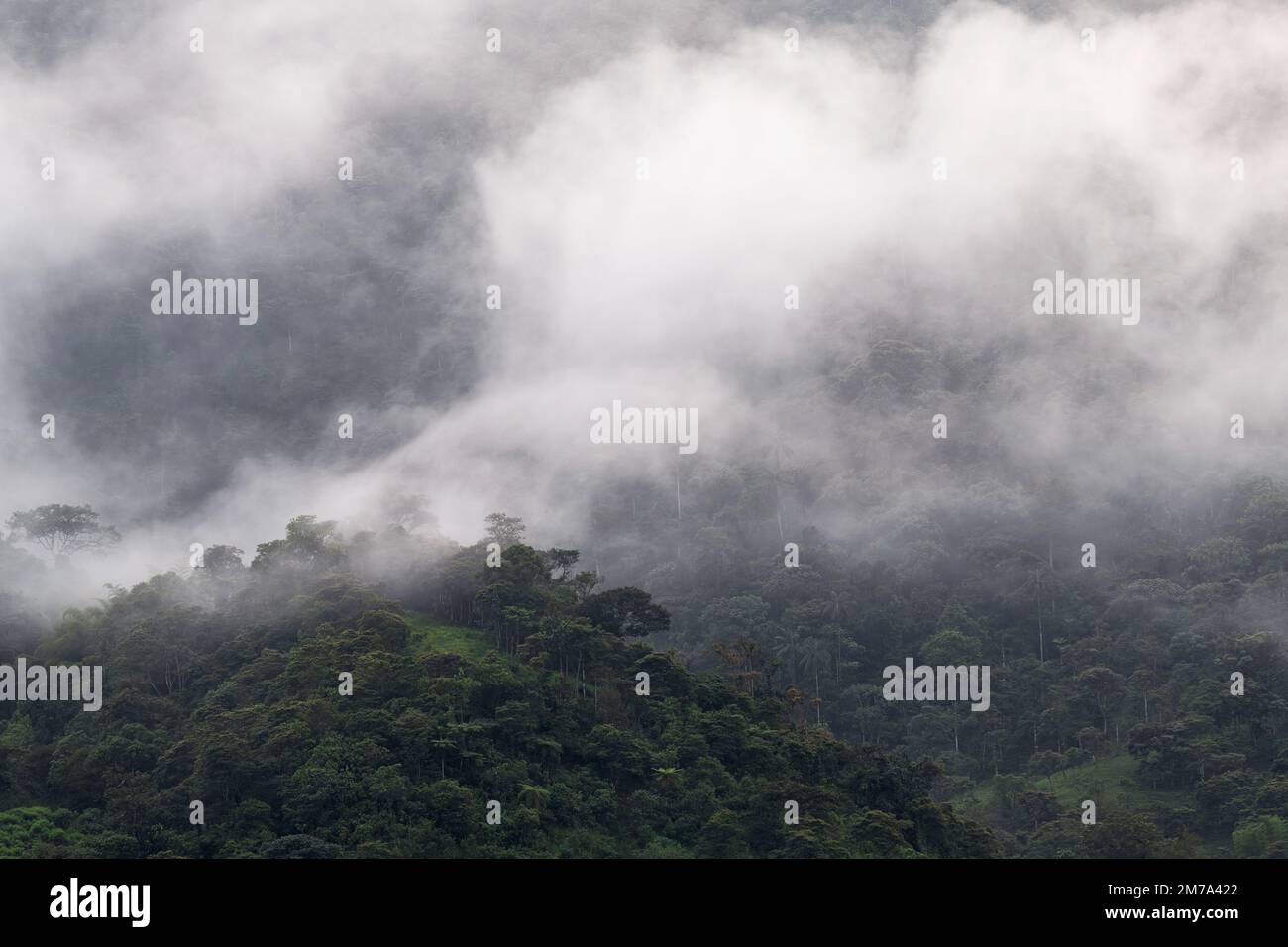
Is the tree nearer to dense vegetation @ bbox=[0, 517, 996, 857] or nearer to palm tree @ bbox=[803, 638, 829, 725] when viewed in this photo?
dense vegetation @ bbox=[0, 517, 996, 857]

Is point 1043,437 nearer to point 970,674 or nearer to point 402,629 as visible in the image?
point 970,674

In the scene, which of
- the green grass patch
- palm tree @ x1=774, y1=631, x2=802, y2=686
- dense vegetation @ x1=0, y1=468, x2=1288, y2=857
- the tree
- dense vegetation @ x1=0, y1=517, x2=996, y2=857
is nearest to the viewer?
dense vegetation @ x1=0, y1=517, x2=996, y2=857

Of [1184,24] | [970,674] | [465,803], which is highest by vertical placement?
[1184,24]

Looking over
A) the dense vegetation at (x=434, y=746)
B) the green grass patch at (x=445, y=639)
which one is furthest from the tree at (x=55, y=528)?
the green grass patch at (x=445, y=639)

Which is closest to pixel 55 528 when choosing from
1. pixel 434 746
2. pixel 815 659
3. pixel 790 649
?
pixel 434 746

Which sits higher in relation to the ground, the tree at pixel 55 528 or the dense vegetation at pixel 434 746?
the tree at pixel 55 528

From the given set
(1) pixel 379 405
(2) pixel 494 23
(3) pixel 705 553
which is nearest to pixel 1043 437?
(3) pixel 705 553

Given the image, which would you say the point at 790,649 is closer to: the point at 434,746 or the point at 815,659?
the point at 815,659

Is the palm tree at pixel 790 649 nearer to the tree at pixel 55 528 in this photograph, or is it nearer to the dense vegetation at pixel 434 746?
the dense vegetation at pixel 434 746

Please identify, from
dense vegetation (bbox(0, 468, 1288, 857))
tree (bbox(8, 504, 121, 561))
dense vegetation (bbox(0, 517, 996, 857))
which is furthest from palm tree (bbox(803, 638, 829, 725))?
tree (bbox(8, 504, 121, 561))

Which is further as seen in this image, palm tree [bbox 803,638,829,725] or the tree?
palm tree [bbox 803,638,829,725]

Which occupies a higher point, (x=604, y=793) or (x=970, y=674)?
(x=970, y=674)
